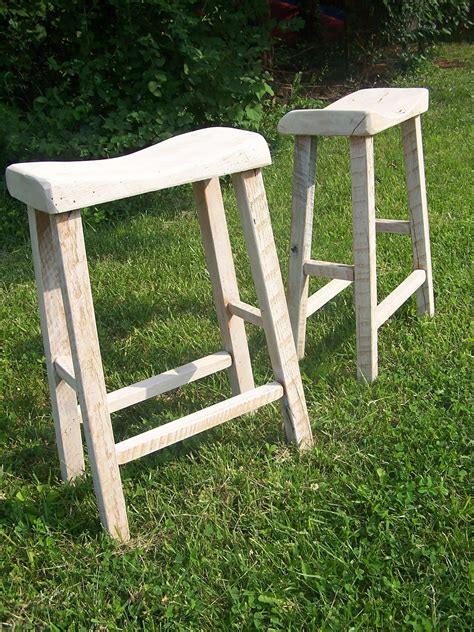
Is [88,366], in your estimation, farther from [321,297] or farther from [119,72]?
[119,72]

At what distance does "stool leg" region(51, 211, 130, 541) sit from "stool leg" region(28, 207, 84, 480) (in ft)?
0.56

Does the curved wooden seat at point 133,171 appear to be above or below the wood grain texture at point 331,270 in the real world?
above

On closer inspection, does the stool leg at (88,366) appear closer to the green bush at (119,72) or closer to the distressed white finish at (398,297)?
the distressed white finish at (398,297)

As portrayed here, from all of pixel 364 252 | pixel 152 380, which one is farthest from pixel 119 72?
pixel 152 380

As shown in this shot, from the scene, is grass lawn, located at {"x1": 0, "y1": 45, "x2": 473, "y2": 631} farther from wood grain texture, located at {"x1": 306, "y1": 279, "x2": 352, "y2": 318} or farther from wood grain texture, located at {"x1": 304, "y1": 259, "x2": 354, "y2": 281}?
wood grain texture, located at {"x1": 304, "y1": 259, "x2": 354, "y2": 281}

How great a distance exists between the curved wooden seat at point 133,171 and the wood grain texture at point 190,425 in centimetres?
67

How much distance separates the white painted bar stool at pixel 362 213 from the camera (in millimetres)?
2422

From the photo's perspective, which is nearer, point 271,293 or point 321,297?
point 271,293

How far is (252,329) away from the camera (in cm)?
325

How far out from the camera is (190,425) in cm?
211

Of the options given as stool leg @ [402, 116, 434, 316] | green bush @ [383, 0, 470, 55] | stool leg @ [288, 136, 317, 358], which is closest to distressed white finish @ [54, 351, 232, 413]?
stool leg @ [288, 136, 317, 358]

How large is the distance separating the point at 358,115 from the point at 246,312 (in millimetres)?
739

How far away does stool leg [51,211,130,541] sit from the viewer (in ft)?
6.05

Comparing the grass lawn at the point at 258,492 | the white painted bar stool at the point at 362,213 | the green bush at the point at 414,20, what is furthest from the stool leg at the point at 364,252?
the green bush at the point at 414,20
